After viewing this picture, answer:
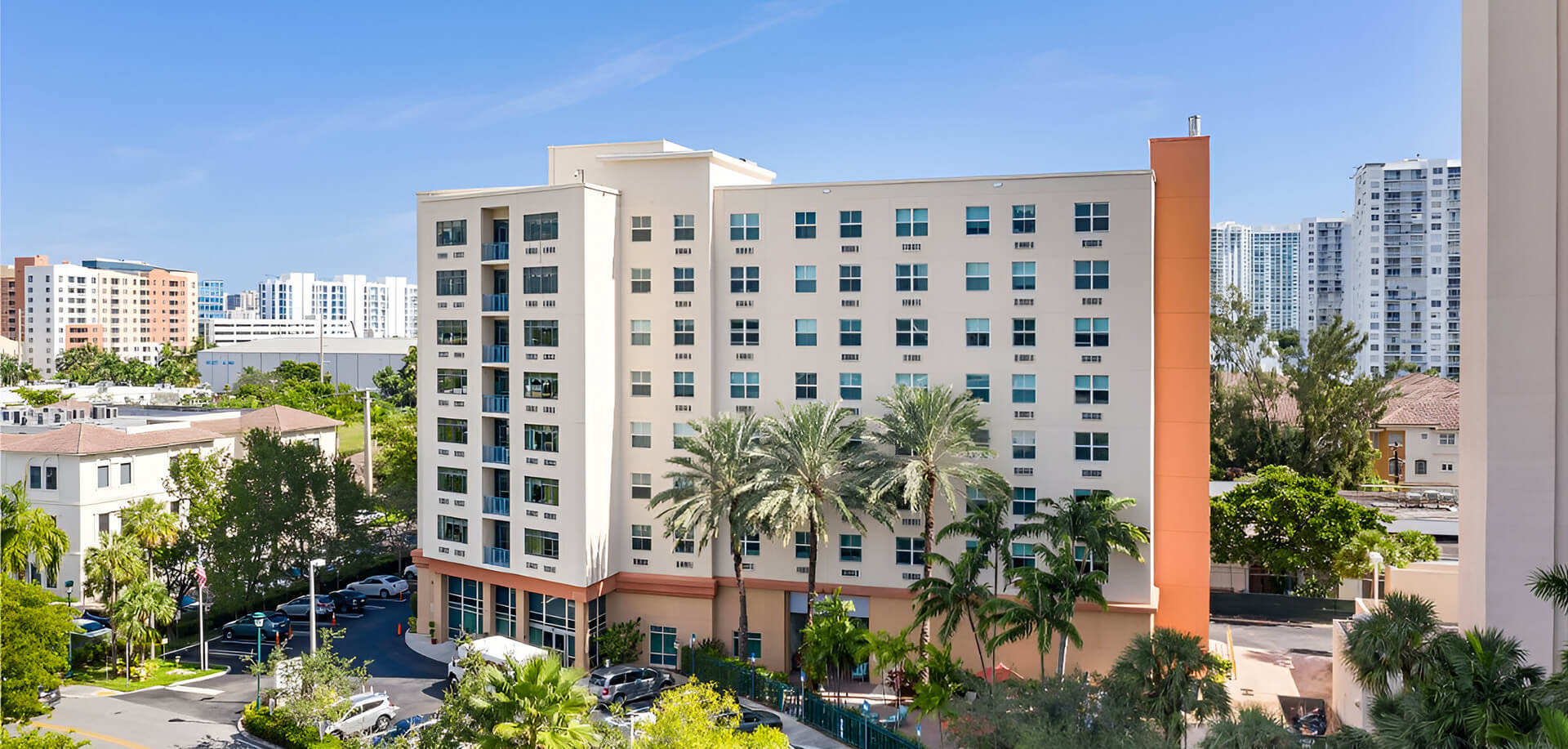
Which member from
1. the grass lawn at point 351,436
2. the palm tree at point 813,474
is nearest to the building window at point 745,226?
the palm tree at point 813,474

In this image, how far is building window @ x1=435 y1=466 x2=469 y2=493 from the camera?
153ft

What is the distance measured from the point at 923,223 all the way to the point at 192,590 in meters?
42.7

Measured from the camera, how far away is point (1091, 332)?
134ft

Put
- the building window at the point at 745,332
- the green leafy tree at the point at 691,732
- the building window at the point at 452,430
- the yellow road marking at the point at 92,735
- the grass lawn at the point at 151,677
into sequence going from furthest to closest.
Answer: the building window at the point at 452,430
the building window at the point at 745,332
the grass lawn at the point at 151,677
the yellow road marking at the point at 92,735
the green leafy tree at the point at 691,732

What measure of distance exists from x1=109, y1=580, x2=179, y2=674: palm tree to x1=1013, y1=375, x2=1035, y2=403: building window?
121 feet

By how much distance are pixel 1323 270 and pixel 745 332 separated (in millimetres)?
129720

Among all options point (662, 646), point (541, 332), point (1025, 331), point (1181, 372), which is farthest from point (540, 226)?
point (1181, 372)

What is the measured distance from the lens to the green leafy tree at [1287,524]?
52.9 metres

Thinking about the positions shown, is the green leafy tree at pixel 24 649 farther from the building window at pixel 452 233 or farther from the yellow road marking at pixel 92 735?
the building window at pixel 452 233

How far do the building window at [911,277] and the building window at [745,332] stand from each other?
6123mm

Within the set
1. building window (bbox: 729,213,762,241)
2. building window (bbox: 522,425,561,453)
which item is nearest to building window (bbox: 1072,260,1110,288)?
building window (bbox: 729,213,762,241)

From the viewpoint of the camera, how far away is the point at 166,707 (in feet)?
131

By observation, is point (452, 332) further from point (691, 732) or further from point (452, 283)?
point (691, 732)

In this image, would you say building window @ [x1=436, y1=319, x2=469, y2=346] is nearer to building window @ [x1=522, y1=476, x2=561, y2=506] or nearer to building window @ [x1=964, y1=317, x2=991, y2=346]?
building window @ [x1=522, y1=476, x2=561, y2=506]
